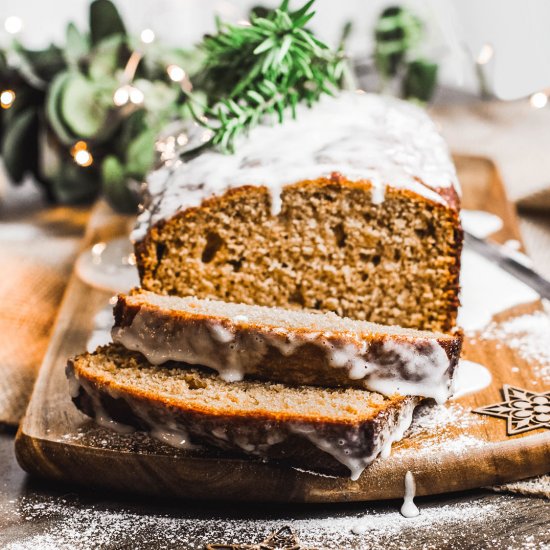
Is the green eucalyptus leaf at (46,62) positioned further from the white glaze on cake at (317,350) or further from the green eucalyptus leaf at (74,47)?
the white glaze on cake at (317,350)

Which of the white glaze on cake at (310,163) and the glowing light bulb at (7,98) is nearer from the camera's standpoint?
the white glaze on cake at (310,163)

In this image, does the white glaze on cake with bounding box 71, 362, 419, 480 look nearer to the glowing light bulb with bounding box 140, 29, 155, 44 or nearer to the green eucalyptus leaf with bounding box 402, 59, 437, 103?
the glowing light bulb with bounding box 140, 29, 155, 44

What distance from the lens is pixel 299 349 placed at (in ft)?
9.68

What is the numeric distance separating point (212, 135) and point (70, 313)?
1.06 meters

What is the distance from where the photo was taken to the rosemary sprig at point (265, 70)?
389 centimetres

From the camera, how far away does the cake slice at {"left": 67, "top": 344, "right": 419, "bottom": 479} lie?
9.00 ft

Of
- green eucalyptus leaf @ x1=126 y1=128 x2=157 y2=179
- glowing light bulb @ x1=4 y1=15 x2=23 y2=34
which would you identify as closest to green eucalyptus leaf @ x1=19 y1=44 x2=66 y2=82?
glowing light bulb @ x1=4 y1=15 x2=23 y2=34

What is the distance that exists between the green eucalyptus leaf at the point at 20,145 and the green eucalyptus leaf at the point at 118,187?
2.20ft

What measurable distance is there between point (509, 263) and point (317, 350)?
1820 mm

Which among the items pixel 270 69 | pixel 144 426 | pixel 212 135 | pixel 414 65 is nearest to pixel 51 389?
pixel 144 426

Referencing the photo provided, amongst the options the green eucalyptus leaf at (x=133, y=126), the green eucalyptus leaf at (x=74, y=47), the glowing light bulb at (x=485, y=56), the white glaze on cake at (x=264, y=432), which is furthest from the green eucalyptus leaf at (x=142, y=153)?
the glowing light bulb at (x=485, y=56)

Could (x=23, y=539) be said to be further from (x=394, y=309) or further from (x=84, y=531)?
(x=394, y=309)

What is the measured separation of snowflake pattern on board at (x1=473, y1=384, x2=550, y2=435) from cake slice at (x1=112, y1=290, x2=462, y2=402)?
0.79 ft

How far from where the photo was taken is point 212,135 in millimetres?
4004
